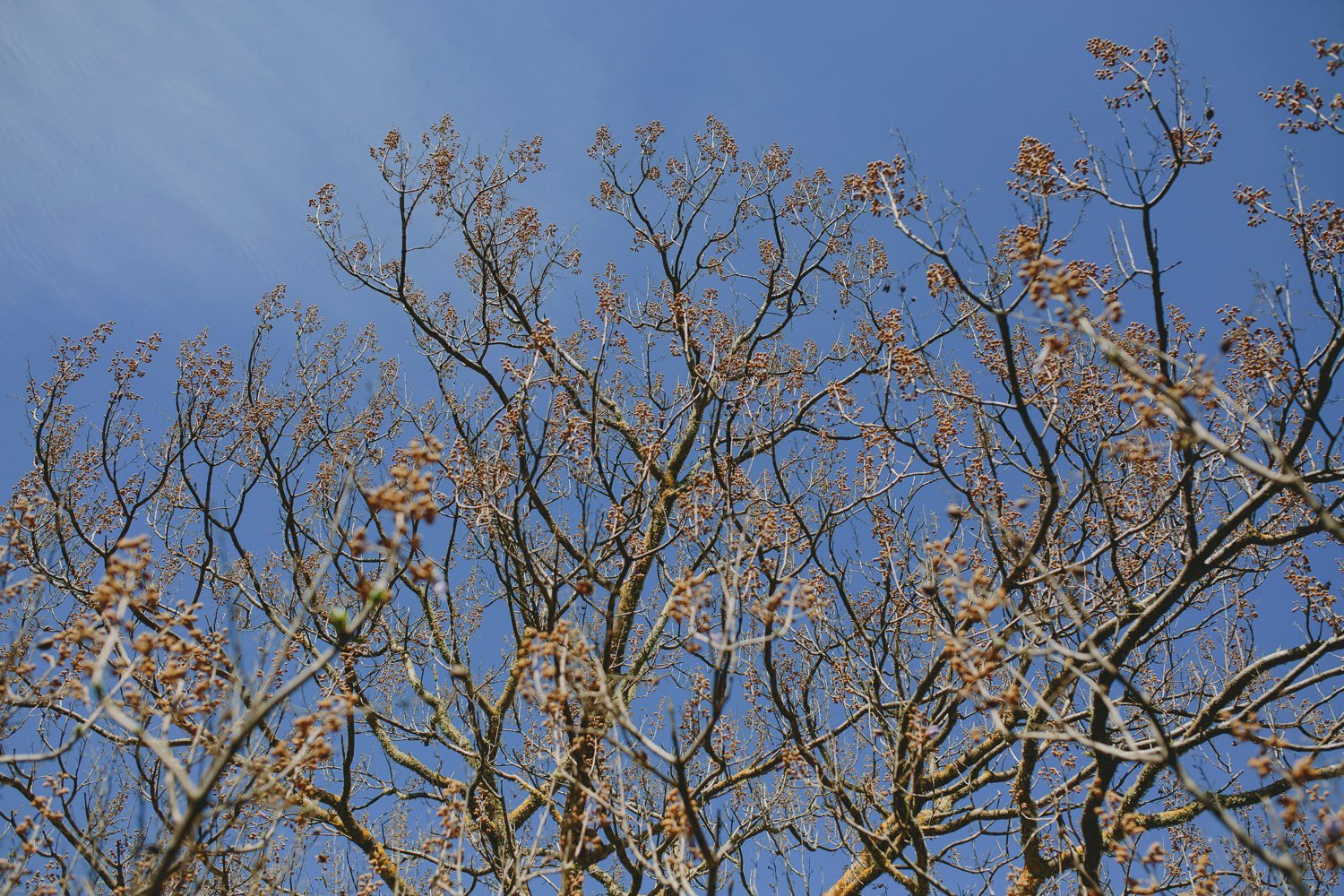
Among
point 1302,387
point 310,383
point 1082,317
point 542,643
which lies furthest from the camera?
point 310,383

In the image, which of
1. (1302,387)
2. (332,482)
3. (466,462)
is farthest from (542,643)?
(332,482)

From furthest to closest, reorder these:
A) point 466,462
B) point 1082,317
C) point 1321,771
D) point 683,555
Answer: point 466,462 → point 683,555 → point 1321,771 → point 1082,317

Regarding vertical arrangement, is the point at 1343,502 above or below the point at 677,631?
below

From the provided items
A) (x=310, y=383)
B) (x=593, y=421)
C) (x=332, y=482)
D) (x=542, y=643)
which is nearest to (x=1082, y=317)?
(x=542, y=643)

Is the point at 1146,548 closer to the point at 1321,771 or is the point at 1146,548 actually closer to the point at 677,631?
the point at 1321,771

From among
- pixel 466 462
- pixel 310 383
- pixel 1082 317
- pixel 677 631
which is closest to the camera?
pixel 1082 317

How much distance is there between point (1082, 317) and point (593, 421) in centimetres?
323

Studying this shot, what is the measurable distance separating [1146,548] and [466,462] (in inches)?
233

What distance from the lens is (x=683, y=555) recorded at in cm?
646

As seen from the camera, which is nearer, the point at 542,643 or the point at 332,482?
the point at 542,643

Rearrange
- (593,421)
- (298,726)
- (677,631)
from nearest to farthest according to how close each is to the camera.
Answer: (298,726)
(593,421)
(677,631)

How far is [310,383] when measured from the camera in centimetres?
991

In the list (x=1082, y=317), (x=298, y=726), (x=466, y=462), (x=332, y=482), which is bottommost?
(x=298, y=726)

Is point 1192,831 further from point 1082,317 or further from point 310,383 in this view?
point 310,383
